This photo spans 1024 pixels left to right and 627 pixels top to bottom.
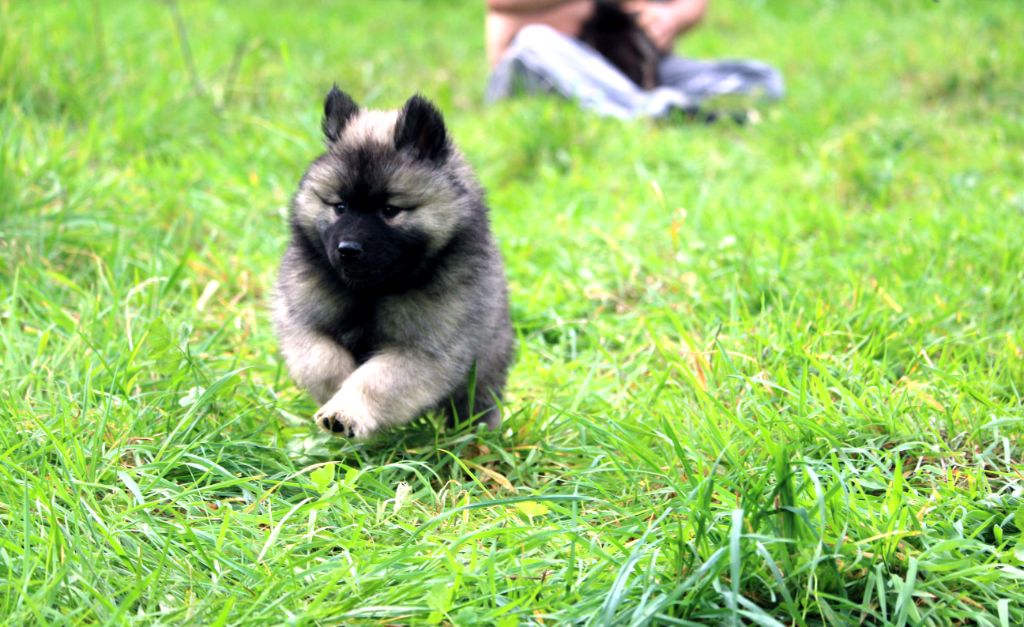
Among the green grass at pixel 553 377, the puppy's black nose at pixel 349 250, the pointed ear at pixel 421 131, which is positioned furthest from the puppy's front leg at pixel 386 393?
the pointed ear at pixel 421 131

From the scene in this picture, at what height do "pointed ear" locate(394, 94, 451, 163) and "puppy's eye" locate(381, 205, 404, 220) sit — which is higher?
"pointed ear" locate(394, 94, 451, 163)

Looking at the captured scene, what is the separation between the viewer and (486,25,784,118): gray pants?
302 inches

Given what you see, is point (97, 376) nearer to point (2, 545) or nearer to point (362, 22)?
point (2, 545)

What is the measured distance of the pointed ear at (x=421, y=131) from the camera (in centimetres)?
319

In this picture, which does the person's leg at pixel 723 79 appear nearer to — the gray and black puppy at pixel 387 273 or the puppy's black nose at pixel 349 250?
the gray and black puppy at pixel 387 273

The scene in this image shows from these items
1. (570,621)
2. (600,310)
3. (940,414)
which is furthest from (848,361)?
(570,621)

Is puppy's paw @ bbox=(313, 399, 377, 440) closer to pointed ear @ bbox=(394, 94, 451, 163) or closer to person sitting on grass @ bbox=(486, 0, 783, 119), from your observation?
pointed ear @ bbox=(394, 94, 451, 163)

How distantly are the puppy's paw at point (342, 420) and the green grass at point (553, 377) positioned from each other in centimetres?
12

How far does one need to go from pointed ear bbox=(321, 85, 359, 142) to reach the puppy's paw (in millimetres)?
930

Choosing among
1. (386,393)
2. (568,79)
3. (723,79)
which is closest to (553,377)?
(386,393)

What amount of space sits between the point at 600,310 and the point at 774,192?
1.89 m

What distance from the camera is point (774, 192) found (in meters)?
5.91

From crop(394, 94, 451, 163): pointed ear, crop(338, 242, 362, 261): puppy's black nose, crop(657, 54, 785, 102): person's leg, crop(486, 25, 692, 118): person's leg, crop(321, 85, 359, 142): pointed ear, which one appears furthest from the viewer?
crop(657, 54, 785, 102): person's leg

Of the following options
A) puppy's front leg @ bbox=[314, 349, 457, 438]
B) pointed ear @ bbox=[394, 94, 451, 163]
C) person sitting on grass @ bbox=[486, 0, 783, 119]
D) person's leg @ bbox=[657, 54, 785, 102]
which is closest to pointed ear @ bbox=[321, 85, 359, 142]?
pointed ear @ bbox=[394, 94, 451, 163]
